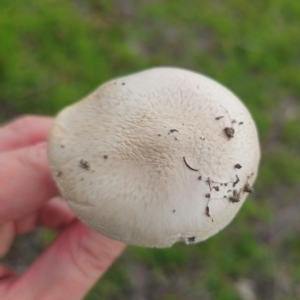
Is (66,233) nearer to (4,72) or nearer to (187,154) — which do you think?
(187,154)

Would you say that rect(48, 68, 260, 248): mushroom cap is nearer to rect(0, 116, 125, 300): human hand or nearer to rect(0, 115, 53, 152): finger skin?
rect(0, 116, 125, 300): human hand

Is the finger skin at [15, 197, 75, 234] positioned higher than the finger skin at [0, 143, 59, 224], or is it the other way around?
the finger skin at [0, 143, 59, 224]

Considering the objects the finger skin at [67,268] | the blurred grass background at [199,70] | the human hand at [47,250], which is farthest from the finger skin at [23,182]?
the blurred grass background at [199,70]

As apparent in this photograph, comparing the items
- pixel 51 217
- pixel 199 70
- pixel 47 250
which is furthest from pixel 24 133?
pixel 199 70

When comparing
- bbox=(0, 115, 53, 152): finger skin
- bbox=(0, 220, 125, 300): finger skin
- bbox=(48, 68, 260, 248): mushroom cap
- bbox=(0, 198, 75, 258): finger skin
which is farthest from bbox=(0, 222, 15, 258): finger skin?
bbox=(48, 68, 260, 248): mushroom cap

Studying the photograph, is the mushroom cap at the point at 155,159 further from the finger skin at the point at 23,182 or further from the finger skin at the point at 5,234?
the finger skin at the point at 5,234
